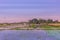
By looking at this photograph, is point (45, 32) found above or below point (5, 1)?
below

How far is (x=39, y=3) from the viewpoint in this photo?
2523 millimetres

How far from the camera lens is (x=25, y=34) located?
2.53 metres

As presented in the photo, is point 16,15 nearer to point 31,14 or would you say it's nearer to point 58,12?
point 31,14

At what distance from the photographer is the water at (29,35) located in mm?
2518

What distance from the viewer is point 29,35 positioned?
8.29 feet

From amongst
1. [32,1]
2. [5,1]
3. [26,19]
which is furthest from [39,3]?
[5,1]

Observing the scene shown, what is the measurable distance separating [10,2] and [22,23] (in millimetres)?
305

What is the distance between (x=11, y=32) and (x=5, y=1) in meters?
0.40

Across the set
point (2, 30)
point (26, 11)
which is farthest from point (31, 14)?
point (2, 30)

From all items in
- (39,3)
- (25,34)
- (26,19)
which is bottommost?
(25,34)

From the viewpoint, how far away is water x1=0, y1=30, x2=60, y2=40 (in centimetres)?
252

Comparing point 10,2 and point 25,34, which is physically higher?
point 10,2

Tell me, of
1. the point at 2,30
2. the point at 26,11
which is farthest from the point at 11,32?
the point at 26,11

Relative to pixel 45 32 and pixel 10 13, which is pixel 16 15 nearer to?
pixel 10 13
